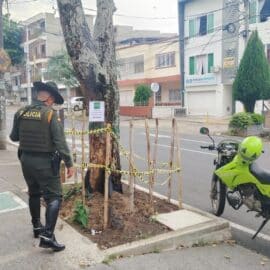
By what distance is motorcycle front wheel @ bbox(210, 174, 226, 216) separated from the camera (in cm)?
606

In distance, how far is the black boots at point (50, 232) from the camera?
4465mm

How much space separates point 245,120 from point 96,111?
15.3 metres

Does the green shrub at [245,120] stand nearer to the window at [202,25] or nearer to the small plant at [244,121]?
the small plant at [244,121]

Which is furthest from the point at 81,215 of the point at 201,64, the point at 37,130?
the point at 201,64

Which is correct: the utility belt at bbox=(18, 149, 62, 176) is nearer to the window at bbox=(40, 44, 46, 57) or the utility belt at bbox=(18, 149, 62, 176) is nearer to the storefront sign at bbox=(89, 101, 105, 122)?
the storefront sign at bbox=(89, 101, 105, 122)

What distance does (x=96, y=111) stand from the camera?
5.57 meters

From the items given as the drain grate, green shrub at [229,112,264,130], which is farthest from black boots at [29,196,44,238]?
green shrub at [229,112,264,130]

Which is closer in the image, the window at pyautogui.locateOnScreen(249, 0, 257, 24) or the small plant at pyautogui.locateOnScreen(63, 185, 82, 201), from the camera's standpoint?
the small plant at pyautogui.locateOnScreen(63, 185, 82, 201)

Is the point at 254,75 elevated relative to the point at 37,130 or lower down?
elevated

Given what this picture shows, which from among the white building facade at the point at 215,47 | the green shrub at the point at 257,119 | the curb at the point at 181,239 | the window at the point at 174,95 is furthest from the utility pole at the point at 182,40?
the curb at the point at 181,239

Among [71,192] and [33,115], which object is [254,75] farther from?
[33,115]

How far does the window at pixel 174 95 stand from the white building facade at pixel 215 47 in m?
4.29

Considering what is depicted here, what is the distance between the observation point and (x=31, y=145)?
14.8 feet

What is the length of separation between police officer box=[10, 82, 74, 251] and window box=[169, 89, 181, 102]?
37259 mm
